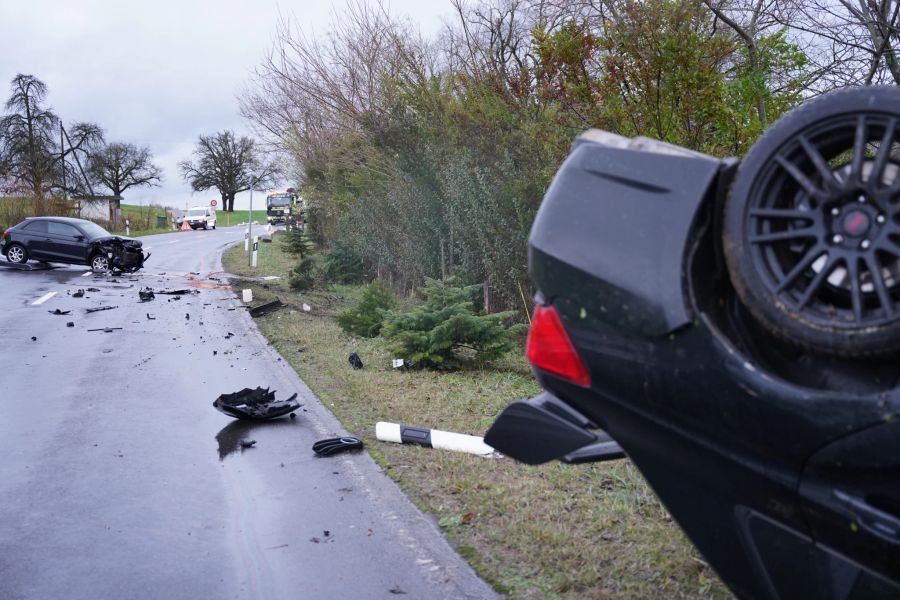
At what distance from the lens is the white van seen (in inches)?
3017

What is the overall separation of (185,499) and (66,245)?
24018 mm

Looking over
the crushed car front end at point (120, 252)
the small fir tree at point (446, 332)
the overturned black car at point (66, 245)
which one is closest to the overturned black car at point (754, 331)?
the small fir tree at point (446, 332)

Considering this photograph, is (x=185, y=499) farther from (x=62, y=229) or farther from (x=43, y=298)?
(x=62, y=229)

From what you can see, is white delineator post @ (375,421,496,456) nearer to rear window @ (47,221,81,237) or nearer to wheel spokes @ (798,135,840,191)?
wheel spokes @ (798,135,840,191)

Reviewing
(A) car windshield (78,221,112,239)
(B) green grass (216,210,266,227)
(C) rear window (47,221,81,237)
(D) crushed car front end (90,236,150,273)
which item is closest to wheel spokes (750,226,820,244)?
(D) crushed car front end (90,236,150,273)

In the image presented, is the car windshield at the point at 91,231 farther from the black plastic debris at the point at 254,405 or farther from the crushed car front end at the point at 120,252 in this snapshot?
the black plastic debris at the point at 254,405

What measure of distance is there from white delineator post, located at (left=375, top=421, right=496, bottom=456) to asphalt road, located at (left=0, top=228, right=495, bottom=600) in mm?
402

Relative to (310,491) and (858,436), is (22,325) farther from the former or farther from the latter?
(858,436)

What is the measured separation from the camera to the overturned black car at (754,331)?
2285 millimetres

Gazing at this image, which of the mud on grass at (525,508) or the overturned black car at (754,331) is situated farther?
the mud on grass at (525,508)

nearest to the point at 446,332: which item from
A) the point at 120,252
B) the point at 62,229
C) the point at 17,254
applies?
the point at 120,252

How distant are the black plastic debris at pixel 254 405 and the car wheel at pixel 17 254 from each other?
2210 cm

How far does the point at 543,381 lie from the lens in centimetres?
298

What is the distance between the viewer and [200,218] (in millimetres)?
77500
